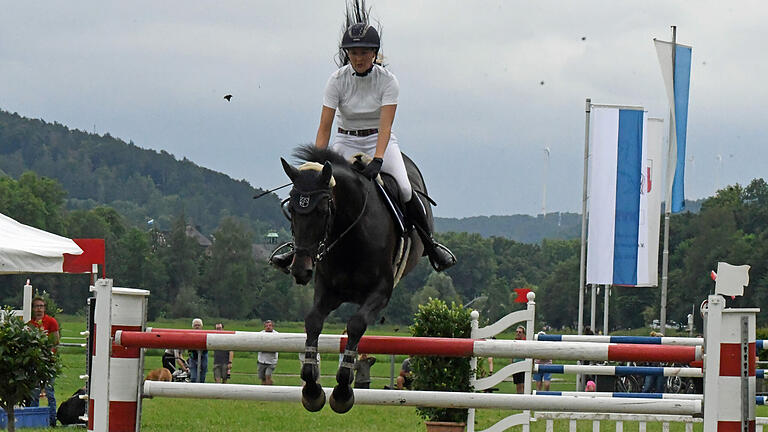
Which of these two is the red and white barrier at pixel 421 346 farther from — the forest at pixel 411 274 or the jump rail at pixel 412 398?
the forest at pixel 411 274

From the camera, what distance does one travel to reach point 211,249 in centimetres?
10075

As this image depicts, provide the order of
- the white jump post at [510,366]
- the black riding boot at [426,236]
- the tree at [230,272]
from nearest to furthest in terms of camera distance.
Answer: the black riding boot at [426,236]
the white jump post at [510,366]
the tree at [230,272]

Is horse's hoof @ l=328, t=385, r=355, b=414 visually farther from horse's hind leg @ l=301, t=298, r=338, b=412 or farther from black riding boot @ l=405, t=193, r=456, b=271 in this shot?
black riding boot @ l=405, t=193, r=456, b=271

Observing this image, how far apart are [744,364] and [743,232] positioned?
262 ft

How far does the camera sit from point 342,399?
204 inches

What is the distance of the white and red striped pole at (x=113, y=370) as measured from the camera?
5031 mm

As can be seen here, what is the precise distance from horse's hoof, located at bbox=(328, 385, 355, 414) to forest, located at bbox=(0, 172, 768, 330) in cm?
6910

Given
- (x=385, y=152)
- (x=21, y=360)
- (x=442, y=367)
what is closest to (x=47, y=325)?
(x=21, y=360)

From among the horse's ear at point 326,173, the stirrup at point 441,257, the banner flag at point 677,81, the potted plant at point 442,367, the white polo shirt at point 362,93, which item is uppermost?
the banner flag at point 677,81

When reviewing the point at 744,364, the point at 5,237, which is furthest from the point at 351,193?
the point at 5,237

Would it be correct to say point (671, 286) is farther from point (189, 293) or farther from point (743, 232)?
point (189, 293)

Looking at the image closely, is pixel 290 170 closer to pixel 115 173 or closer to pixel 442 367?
pixel 442 367

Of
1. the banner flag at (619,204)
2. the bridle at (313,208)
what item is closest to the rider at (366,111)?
the bridle at (313,208)

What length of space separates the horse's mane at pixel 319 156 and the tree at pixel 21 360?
445 centimetres
